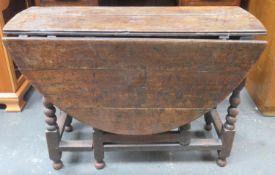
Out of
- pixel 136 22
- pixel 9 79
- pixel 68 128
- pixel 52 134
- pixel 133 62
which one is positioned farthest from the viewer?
pixel 9 79

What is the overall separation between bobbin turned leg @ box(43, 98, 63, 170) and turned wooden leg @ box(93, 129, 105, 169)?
19 centimetres

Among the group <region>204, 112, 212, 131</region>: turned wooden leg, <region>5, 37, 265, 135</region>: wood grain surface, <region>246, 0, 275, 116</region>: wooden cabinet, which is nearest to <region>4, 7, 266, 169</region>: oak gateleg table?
<region>5, 37, 265, 135</region>: wood grain surface

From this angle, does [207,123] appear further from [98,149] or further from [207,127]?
[98,149]

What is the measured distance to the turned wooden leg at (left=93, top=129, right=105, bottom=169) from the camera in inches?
59.4

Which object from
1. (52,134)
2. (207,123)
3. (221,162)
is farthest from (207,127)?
(52,134)

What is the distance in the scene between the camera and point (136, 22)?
1397mm

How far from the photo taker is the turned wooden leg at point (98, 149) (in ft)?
4.95

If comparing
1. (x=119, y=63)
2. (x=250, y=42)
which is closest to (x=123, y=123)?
(x=119, y=63)

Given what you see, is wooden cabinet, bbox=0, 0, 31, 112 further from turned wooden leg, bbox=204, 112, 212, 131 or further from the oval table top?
turned wooden leg, bbox=204, 112, 212, 131

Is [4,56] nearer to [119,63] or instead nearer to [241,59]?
[119,63]

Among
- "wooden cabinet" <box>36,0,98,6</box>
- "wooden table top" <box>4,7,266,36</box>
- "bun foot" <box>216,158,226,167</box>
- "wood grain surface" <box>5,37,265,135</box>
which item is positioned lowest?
"bun foot" <box>216,158,226,167</box>

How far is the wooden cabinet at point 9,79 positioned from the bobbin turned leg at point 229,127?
1334mm

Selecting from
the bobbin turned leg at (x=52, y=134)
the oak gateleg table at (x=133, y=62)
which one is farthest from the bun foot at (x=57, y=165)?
the oak gateleg table at (x=133, y=62)

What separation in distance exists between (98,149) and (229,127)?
2.20 ft
